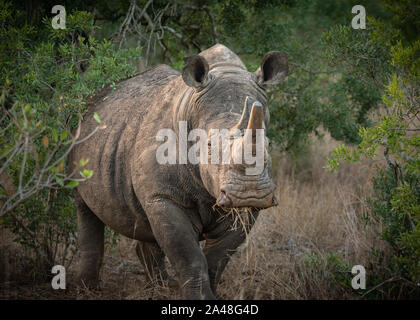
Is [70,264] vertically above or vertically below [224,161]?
below

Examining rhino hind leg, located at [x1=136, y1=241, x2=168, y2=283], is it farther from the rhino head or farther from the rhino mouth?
the rhino mouth

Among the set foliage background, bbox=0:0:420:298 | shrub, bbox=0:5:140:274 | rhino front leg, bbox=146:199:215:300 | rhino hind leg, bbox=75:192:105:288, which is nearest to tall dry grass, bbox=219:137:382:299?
foliage background, bbox=0:0:420:298

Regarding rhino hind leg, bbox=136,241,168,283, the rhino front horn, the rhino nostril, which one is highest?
the rhino front horn

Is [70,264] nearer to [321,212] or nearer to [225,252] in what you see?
[225,252]

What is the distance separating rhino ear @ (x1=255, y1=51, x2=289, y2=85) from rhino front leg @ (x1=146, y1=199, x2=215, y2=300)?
1.30m

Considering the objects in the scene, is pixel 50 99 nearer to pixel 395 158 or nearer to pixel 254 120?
pixel 254 120

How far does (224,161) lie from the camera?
12.4ft

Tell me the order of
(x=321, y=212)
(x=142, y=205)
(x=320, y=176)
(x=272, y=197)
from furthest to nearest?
(x=320, y=176) < (x=321, y=212) < (x=142, y=205) < (x=272, y=197)

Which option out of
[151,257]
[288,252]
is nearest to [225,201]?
[151,257]

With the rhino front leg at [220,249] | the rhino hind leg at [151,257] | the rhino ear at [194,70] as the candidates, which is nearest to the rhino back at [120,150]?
the rhino ear at [194,70]

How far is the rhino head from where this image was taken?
358cm

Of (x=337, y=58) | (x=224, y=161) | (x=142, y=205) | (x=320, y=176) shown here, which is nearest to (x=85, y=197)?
(x=142, y=205)

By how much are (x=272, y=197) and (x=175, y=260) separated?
110cm

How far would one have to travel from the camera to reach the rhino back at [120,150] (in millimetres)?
4883
